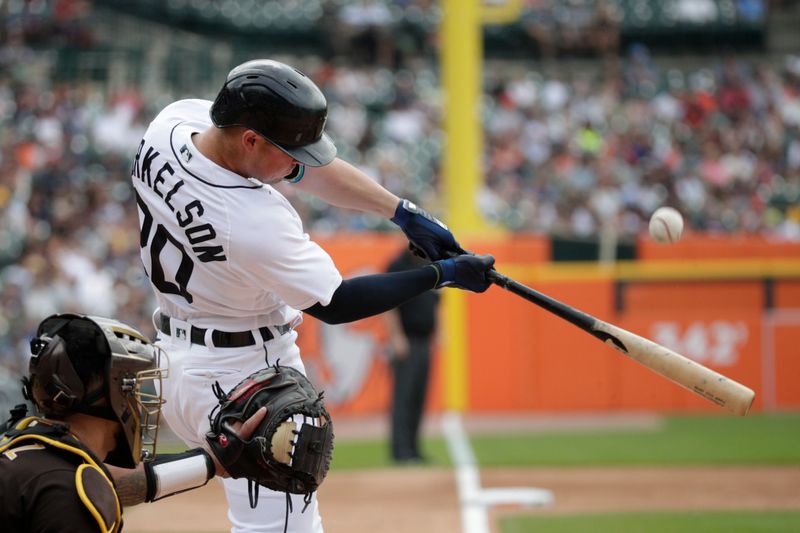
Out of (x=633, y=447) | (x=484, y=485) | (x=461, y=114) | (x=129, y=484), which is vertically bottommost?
(x=633, y=447)

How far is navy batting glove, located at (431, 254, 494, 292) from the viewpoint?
3.52 meters

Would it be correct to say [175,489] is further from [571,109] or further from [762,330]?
[571,109]

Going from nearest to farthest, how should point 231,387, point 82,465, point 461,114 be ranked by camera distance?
point 82,465, point 231,387, point 461,114

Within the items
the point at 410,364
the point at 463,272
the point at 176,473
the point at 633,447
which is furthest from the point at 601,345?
the point at 176,473

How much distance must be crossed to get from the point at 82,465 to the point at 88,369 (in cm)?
26

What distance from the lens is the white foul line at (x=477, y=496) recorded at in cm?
689

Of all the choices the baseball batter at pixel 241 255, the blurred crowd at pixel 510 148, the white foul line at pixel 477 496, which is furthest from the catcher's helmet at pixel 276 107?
the blurred crowd at pixel 510 148

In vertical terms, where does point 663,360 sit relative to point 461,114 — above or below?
below

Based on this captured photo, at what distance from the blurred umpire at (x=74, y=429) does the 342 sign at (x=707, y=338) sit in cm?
1108

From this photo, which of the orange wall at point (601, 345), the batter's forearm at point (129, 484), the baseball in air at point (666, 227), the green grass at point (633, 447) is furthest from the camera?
the orange wall at point (601, 345)

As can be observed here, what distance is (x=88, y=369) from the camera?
2.75 metres

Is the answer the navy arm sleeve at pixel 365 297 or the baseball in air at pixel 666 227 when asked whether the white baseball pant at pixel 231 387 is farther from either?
the baseball in air at pixel 666 227

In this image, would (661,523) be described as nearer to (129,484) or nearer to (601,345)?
(129,484)

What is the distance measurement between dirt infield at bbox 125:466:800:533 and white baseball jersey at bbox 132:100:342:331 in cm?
359
